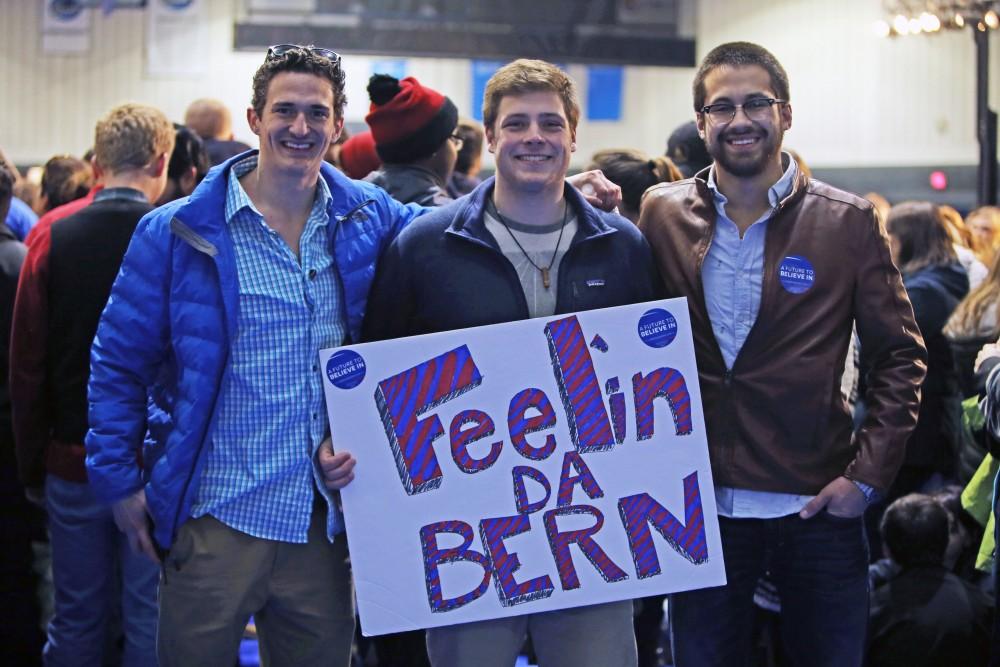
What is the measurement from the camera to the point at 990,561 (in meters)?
3.19

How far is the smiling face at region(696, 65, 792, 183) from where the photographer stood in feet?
7.86

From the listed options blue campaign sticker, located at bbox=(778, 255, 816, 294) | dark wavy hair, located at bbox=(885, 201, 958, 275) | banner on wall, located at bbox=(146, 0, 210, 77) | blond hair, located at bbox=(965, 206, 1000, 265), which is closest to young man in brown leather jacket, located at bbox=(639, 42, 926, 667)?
blue campaign sticker, located at bbox=(778, 255, 816, 294)

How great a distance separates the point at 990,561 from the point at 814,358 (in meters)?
1.16

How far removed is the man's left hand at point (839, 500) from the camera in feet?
7.76

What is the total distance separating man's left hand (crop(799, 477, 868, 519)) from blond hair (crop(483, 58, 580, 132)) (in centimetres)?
85

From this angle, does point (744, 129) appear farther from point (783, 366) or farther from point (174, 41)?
point (174, 41)

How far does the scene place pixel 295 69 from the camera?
2381mm

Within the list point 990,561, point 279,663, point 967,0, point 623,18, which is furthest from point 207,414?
point 623,18

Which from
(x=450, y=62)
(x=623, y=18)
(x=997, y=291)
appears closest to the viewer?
(x=997, y=291)

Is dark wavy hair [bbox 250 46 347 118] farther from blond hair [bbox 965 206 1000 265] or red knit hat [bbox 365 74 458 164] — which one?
blond hair [bbox 965 206 1000 265]

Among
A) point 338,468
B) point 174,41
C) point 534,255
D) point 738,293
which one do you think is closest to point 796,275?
point 738,293

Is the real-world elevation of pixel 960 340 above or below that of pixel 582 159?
below

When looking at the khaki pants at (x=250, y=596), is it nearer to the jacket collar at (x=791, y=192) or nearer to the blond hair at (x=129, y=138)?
the jacket collar at (x=791, y=192)

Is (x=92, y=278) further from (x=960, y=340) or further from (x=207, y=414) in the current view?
(x=960, y=340)
